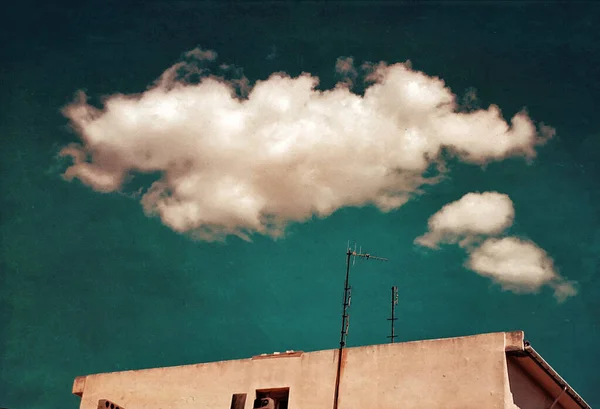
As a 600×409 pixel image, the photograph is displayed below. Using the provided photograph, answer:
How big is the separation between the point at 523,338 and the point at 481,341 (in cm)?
107

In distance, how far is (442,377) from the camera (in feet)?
57.6

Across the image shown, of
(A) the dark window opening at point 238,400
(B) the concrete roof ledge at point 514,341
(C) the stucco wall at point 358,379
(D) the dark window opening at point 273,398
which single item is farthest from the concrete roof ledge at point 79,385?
(B) the concrete roof ledge at point 514,341

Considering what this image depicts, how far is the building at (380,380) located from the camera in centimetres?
1700

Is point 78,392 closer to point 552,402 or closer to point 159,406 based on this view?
point 159,406

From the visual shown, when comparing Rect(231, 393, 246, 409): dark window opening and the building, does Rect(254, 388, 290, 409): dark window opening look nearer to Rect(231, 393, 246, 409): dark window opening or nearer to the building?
the building

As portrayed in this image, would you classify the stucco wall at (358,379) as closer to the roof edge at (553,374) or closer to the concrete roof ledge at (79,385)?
the roof edge at (553,374)

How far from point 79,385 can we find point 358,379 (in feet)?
37.3

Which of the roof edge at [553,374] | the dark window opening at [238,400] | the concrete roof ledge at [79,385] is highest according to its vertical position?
the roof edge at [553,374]

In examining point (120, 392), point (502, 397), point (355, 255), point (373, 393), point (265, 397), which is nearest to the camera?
point (502, 397)

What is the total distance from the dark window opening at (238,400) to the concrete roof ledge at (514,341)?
8067 millimetres

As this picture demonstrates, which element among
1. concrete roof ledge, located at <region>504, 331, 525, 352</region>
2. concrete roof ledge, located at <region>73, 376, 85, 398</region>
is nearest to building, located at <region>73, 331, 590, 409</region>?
concrete roof ledge, located at <region>504, 331, 525, 352</region>

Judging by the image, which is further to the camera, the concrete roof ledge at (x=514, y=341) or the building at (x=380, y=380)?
the building at (x=380, y=380)

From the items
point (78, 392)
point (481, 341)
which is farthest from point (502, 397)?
point (78, 392)

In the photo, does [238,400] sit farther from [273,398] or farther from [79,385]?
[79,385]
